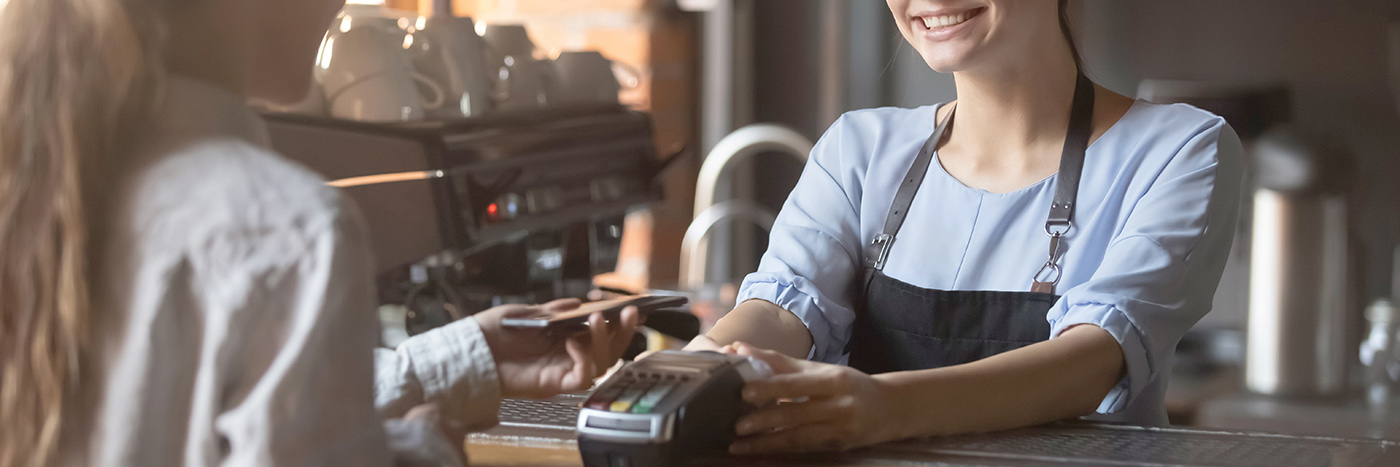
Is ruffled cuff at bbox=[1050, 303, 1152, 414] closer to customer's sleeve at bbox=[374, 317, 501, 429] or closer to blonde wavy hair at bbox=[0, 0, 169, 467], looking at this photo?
customer's sleeve at bbox=[374, 317, 501, 429]

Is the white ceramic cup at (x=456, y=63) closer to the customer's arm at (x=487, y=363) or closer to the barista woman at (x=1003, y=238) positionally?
the barista woman at (x=1003, y=238)

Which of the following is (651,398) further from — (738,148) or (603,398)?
(738,148)

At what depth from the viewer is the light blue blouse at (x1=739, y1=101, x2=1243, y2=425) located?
3.17 ft

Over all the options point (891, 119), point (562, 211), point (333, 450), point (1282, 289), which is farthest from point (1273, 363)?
point (333, 450)

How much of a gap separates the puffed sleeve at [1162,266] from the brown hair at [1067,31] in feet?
0.52

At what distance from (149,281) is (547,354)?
346mm

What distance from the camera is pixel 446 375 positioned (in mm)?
736

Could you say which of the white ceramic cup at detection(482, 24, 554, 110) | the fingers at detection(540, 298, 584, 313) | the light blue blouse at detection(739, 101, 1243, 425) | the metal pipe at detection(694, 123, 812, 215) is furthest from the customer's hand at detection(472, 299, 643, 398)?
the metal pipe at detection(694, 123, 812, 215)

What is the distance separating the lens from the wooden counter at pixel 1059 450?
724 millimetres

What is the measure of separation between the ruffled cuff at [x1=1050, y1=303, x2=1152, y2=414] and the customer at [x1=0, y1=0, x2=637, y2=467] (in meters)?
0.62

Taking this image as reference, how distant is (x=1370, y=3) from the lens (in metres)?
2.19

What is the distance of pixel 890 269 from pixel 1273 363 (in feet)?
4.54

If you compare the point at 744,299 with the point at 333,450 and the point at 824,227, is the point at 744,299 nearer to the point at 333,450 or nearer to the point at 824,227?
the point at 824,227

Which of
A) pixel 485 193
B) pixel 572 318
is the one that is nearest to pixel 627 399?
pixel 572 318
